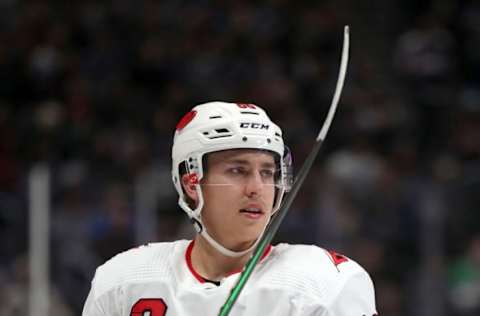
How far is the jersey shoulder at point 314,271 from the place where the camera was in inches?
88.9

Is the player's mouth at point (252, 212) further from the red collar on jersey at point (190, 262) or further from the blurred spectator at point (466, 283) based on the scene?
the blurred spectator at point (466, 283)

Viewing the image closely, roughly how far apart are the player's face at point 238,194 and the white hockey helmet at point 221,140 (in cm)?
2

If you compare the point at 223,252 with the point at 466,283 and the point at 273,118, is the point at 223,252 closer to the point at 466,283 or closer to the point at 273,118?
the point at 466,283

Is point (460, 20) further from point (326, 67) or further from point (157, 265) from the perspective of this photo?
point (157, 265)

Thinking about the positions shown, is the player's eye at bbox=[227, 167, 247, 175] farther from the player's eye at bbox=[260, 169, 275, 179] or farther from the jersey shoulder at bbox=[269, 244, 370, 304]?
the jersey shoulder at bbox=[269, 244, 370, 304]

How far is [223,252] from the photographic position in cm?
245

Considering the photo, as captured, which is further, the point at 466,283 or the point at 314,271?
the point at 466,283

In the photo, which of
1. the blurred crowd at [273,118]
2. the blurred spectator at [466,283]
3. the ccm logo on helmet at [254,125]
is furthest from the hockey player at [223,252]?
the blurred spectator at [466,283]

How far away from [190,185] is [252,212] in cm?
17

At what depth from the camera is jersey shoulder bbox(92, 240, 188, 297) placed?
96.1 inches

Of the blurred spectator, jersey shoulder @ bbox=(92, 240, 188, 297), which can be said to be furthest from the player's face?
the blurred spectator

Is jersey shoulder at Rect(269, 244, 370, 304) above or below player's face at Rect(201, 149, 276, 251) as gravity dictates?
below

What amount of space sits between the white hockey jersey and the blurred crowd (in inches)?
89.7

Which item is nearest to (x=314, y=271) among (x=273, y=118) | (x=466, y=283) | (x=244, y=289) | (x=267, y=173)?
(x=244, y=289)
